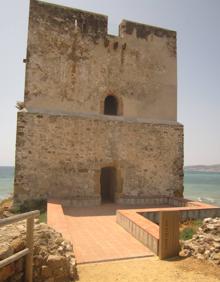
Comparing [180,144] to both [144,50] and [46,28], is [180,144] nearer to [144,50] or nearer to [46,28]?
[144,50]

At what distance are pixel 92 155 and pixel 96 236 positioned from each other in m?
5.24

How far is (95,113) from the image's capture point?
12438mm

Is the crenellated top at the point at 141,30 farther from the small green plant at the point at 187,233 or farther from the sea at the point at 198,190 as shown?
the sea at the point at 198,190

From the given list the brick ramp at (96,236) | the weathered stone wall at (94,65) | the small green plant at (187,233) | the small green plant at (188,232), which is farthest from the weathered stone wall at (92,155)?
the small green plant at (187,233)

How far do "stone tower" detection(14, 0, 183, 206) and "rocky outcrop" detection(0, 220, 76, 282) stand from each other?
631 cm

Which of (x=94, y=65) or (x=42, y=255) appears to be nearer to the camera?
(x=42, y=255)

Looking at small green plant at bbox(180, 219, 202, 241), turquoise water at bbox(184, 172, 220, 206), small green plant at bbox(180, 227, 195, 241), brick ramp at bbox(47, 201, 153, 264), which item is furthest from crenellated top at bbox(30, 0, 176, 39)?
turquoise water at bbox(184, 172, 220, 206)

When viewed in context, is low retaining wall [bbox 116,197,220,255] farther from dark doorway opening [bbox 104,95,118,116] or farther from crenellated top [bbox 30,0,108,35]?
crenellated top [bbox 30,0,108,35]

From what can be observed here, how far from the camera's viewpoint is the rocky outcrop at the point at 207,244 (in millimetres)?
5348

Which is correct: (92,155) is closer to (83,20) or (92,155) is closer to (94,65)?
(94,65)

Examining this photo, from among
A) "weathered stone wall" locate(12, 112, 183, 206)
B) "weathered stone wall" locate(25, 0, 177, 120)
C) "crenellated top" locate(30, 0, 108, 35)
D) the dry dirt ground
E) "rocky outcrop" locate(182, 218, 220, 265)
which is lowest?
the dry dirt ground

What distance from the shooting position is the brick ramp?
582 centimetres

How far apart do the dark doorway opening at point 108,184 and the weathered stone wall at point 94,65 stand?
3037mm

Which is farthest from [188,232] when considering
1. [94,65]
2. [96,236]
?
[94,65]
